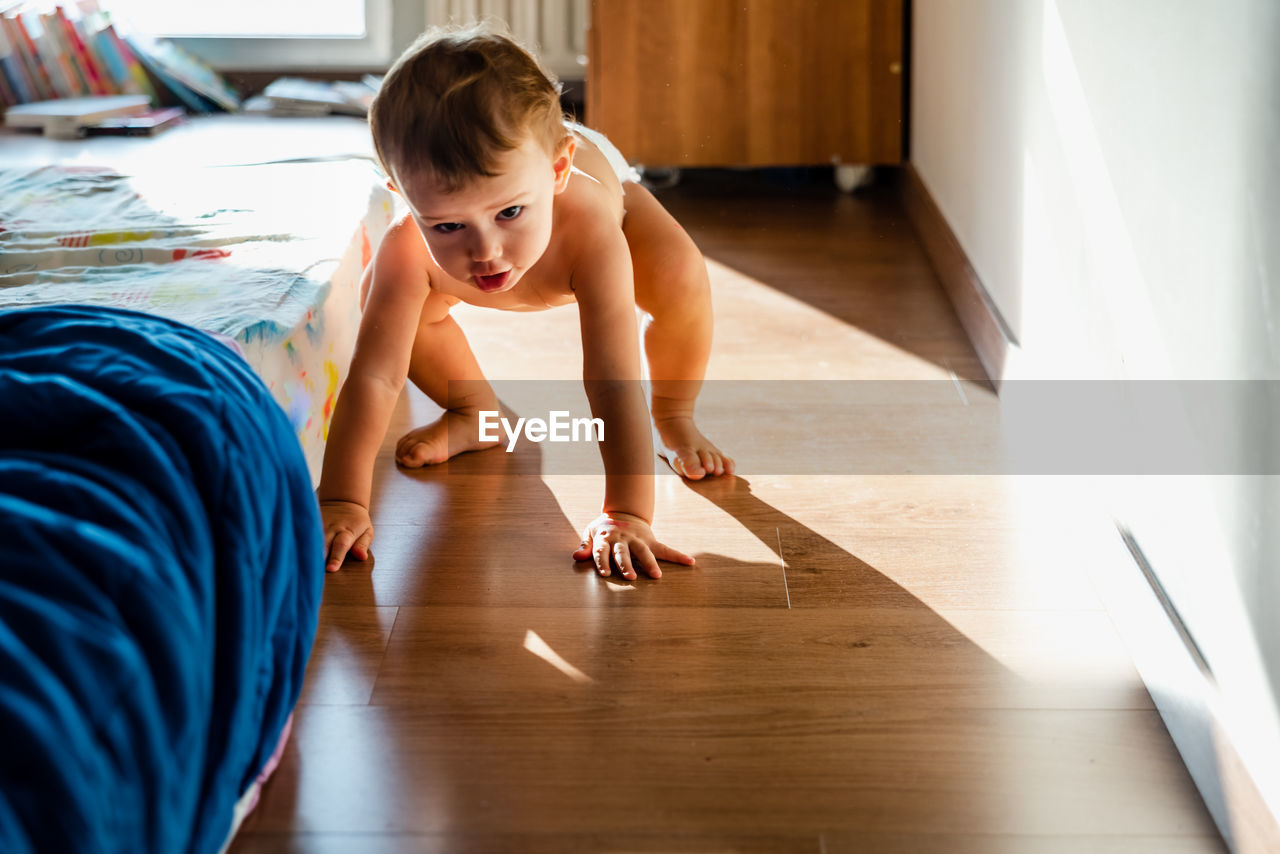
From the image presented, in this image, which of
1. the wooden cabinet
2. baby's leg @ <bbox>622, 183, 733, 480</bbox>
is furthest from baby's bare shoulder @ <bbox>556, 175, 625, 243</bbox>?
the wooden cabinet

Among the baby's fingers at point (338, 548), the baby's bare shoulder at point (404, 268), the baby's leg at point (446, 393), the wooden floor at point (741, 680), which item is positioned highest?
the baby's bare shoulder at point (404, 268)

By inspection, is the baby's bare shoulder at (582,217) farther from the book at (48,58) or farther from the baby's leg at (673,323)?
the book at (48,58)

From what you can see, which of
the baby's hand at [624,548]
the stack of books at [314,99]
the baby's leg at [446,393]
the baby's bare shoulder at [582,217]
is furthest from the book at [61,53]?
the baby's hand at [624,548]

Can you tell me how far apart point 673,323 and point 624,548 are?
0.32m

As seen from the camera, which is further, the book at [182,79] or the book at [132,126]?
the book at [182,79]

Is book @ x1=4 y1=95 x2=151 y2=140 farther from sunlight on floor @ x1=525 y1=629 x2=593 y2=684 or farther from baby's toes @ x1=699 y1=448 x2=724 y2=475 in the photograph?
sunlight on floor @ x1=525 y1=629 x2=593 y2=684

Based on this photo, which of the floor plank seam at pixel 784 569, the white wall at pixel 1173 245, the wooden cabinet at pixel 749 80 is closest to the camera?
the white wall at pixel 1173 245

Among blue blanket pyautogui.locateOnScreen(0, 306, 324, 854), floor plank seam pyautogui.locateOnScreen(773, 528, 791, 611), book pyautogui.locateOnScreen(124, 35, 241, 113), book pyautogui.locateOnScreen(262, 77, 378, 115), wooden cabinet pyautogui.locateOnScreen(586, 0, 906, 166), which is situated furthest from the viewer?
book pyautogui.locateOnScreen(124, 35, 241, 113)

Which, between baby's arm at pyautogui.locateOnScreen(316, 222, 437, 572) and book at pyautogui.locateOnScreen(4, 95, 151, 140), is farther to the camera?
book at pyautogui.locateOnScreen(4, 95, 151, 140)

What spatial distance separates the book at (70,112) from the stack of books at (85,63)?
0.06m

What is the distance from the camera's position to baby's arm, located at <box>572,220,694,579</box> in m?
1.13

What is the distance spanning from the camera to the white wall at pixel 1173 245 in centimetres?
74

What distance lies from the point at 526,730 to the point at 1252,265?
0.58 metres

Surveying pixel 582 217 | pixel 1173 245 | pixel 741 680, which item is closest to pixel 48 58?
pixel 582 217
